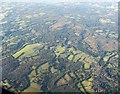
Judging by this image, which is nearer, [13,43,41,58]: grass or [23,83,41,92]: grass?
[23,83,41,92]: grass

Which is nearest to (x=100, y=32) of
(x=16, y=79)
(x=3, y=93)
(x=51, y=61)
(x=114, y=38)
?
(x=114, y=38)

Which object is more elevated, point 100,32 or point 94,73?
point 94,73

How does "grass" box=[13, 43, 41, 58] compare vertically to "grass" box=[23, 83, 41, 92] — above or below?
below

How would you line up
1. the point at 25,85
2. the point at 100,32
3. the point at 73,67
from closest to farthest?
the point at 25,85, the point at 73,67, the point at 100,32

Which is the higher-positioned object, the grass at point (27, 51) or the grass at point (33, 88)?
the grass at point (33, 88)

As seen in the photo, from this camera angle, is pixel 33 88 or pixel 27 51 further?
pixel 27 51

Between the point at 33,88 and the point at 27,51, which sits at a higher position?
the point at 33,88

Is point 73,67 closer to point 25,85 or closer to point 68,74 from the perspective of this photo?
point 68,74

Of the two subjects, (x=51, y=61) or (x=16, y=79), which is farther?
(x=51, y=61)

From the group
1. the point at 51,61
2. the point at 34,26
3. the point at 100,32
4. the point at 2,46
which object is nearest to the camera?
the point at 51,61

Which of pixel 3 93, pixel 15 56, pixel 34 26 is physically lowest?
pixel 34 26

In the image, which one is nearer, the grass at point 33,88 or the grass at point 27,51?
the grass at point 33,88
